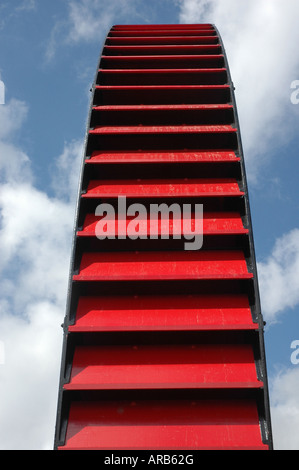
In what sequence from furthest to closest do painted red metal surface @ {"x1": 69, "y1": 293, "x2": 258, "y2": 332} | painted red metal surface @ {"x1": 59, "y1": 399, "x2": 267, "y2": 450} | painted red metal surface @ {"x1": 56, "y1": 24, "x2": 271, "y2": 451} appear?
painted red metal surface @ {"x1": 69, "y1": 293, "x2": 258, "y2": 332} → painted red metal surface @ {"x1": 56, "y1": 24, "x2": 271, "y2": 451} → painted red metal surface @ {"x1": 59, "y1": 399, "x2": 267, "y2": 450}

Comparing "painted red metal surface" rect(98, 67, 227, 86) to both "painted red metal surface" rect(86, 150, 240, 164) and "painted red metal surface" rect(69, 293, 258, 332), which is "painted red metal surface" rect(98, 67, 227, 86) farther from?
"painted red metal surface" rect(69, 293, 258, 332)

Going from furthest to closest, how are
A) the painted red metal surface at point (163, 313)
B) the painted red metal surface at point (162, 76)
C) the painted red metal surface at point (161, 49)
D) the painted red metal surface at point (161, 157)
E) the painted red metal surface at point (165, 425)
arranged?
the painted red metal surface at point (161, 49) < the painted red metal surface at point (162, 76) < the painted red metal surface at point (161, 157) < the painted red metal surface at point (163, 313) < the painted red metal surface at point (165, 425)

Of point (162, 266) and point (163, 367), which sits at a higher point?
point (162, 266)

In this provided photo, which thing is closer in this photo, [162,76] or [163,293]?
[163,293]

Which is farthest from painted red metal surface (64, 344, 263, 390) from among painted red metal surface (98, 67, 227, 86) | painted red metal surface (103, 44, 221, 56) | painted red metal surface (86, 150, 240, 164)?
painted red metal surface (103, 44, 221, 56)

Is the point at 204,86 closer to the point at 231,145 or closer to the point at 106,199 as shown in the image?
the point at 231,145

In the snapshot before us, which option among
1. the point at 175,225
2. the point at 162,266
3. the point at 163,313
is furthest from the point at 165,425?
the point at 175,225

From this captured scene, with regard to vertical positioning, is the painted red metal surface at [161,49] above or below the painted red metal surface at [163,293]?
above

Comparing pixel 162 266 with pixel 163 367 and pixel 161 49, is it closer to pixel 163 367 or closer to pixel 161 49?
pixel 163 367

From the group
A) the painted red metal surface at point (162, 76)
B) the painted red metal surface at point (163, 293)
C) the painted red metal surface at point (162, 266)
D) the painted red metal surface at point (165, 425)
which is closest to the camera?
the painted red metal surface at point (165, 425)

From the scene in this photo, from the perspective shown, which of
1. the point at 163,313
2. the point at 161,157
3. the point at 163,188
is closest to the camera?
the point at 163,313

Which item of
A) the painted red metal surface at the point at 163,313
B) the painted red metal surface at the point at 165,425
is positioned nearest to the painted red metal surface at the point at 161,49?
the painted red metal surface at the point at 163,313

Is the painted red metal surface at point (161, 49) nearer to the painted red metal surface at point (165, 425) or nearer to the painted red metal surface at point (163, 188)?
the painted red metal surface at point (163, 188)

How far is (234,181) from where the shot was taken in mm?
10516
